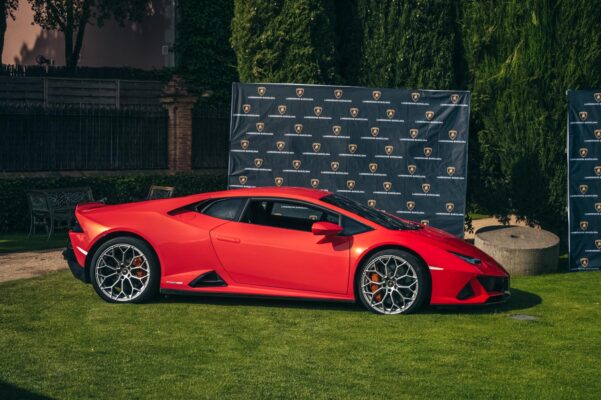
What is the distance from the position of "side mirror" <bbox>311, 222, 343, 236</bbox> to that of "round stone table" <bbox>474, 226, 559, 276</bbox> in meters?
4.53

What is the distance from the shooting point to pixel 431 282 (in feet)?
40.5

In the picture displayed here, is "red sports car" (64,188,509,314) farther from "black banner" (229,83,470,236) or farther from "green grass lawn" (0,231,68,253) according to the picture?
"green grass lawn" (0,231,68,253)

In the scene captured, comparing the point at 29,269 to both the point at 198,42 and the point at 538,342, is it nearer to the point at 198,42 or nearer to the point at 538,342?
the point at 538,342

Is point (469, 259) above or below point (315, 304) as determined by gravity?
above

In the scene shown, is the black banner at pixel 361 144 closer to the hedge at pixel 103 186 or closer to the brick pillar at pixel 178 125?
the hedge at pixel 103 186

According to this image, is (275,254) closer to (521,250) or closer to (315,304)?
(315,304)

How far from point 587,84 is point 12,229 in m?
11.3

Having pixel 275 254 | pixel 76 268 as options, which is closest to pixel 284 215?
pixel 275 254

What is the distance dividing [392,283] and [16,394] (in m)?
5.05

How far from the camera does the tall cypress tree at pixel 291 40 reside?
20234 mm

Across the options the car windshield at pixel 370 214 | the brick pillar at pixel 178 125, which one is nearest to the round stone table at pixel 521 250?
the car windshield at pixel 370 214

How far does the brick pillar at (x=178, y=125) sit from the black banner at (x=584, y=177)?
10.5 m

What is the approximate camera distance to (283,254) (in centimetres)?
1249

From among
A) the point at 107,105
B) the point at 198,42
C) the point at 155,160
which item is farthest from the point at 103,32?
the point at 155,160
